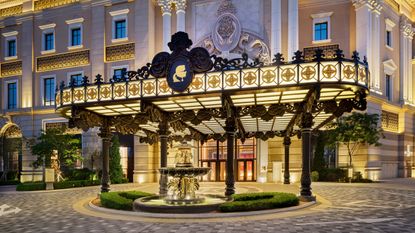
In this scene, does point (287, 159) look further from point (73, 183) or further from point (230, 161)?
point (73, 183)

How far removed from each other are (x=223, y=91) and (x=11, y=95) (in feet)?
110

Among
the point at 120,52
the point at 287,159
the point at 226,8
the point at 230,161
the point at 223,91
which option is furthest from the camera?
the point at 120,52

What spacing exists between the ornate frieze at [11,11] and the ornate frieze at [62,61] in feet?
20.0

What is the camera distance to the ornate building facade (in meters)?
30.6

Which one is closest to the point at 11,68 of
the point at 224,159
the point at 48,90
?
the point at 48,90

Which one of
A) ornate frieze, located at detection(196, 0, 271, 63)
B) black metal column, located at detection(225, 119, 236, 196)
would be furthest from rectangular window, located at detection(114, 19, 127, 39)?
black metal column, located at detection(225, 119, 236, 196)

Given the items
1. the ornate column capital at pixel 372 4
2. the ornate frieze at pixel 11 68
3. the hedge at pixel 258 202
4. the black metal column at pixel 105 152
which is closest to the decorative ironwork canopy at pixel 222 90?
the black metal column at pixel 105 152

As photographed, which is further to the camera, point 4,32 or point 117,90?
point 4,32

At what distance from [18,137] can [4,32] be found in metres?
11.4

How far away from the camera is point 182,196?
1545cm

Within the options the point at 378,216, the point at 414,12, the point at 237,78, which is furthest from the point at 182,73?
the point at 414,12

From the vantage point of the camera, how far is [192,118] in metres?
16.8

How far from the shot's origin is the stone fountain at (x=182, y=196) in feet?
44.8

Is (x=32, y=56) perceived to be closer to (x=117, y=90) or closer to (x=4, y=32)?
(x=4, y=32)
